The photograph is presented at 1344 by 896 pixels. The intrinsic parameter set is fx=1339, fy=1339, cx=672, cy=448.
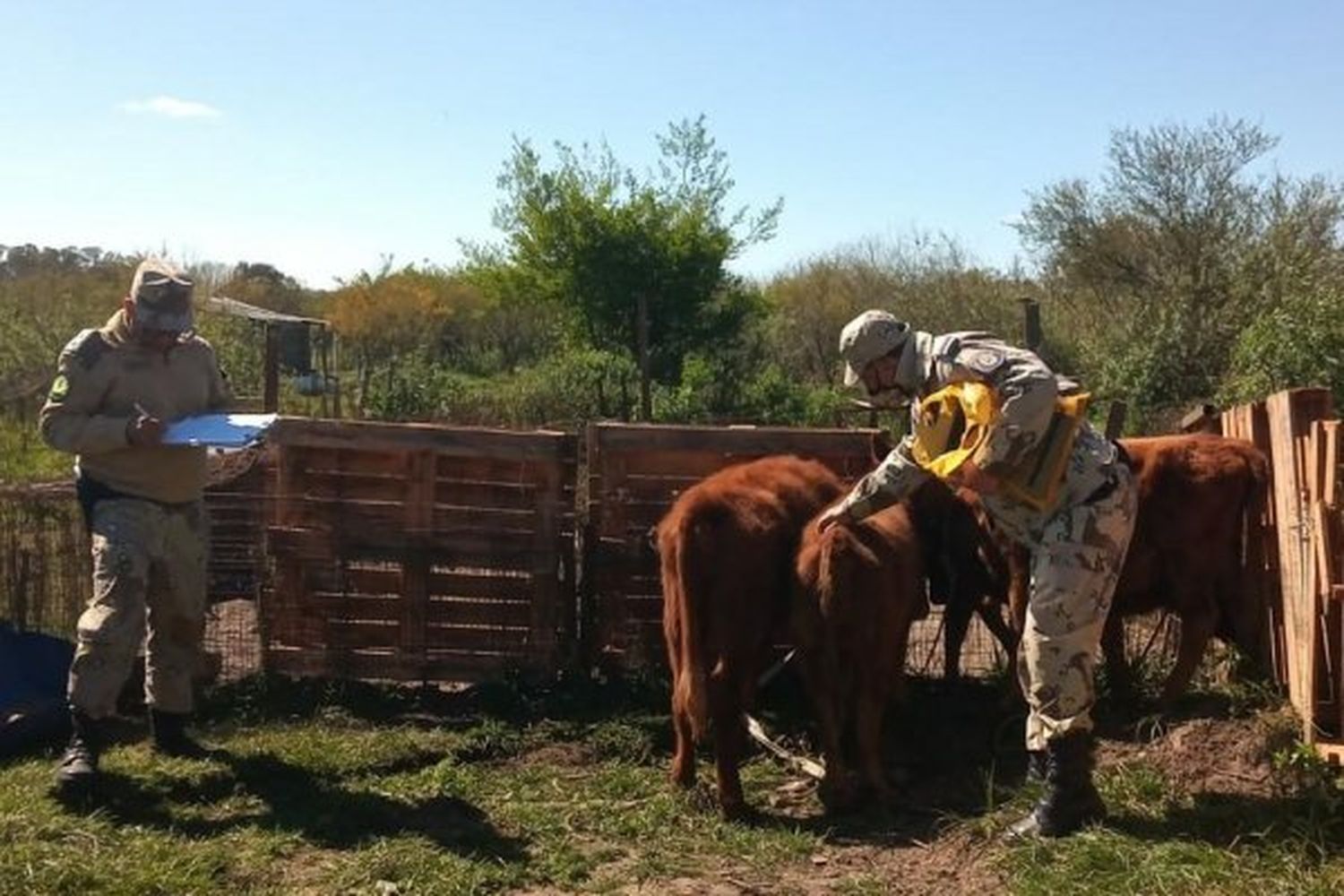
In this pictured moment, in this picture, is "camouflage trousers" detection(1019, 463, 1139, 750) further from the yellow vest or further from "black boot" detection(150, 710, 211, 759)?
"black boot" detection(150, 710, 211, 759)

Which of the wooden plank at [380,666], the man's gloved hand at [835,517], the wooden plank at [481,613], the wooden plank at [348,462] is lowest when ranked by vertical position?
the wooden plank at [380,666]

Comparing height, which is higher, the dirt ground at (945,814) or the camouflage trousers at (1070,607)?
the camouflage trousers at (1070,607)

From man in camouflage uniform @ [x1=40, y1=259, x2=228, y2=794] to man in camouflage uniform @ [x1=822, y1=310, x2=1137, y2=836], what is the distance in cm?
344

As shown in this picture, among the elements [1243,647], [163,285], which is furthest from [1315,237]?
[163,285]

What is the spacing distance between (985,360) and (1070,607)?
1017 millimetres

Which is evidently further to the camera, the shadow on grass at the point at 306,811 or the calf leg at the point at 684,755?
the calf leg at the point at 684,755

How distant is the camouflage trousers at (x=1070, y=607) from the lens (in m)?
5.23

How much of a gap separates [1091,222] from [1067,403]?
794 inches

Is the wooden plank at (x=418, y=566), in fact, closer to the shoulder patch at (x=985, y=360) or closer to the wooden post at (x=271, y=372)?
the shoulder patch at (x=985, y=360)

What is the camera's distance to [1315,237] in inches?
830

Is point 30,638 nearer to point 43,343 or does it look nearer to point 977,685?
point 977,685

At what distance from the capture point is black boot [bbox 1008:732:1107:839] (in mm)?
5176

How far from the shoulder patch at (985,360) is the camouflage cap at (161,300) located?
3.60 meters

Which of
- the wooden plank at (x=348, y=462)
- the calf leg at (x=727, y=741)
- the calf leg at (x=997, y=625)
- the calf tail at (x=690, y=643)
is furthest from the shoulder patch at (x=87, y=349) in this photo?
the calf leg at (x=997, y=625)
